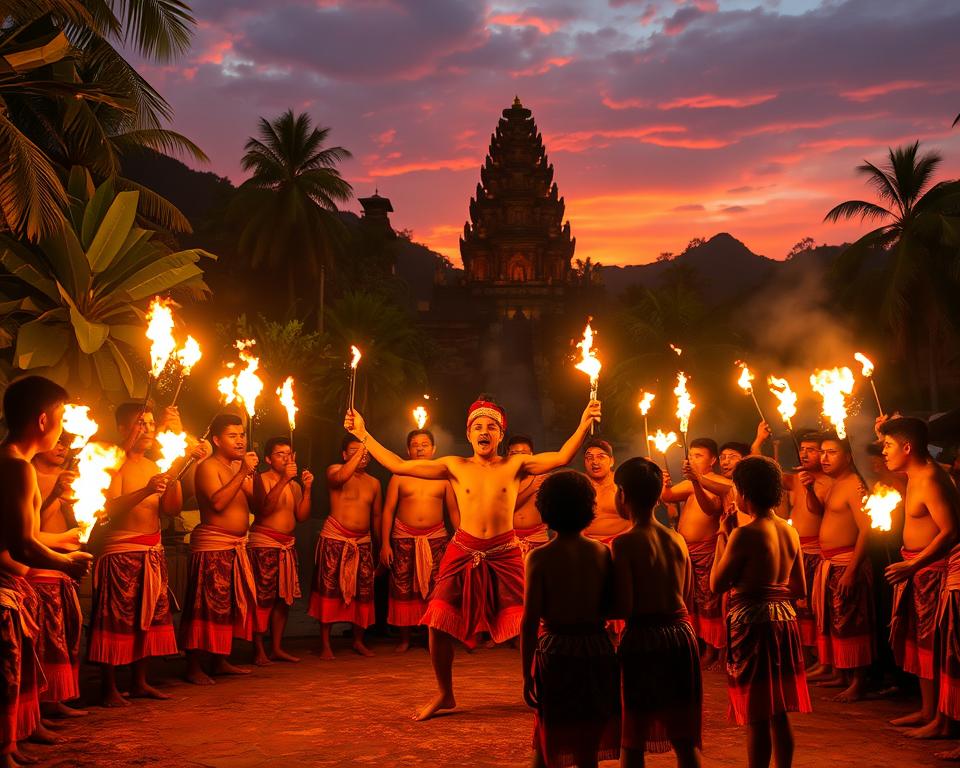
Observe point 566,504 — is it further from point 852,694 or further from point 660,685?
point 852,694

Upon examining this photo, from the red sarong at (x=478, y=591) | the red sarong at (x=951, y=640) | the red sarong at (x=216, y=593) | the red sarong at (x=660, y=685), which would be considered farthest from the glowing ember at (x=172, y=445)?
the red sarong at (x=951, y=640)

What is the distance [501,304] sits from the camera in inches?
2335

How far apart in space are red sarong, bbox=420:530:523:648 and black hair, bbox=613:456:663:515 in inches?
82.3

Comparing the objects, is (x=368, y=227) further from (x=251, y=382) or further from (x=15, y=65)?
(x=251, y=382)

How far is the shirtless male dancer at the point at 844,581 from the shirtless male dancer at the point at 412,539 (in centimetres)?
346

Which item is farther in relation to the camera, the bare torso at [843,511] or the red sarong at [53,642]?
the bare torso at [843,511]

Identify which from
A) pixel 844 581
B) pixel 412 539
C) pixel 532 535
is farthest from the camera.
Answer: pixel 532 535

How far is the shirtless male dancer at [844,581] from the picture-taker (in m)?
7.08

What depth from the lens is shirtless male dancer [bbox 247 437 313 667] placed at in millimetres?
8289

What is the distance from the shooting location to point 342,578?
8.87m

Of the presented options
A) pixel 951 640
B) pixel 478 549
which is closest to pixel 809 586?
pixel 951 640

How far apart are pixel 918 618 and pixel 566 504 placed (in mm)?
3237

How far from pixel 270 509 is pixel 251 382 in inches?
83.7

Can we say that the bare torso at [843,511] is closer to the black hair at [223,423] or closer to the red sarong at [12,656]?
the black hair at [223,423]
